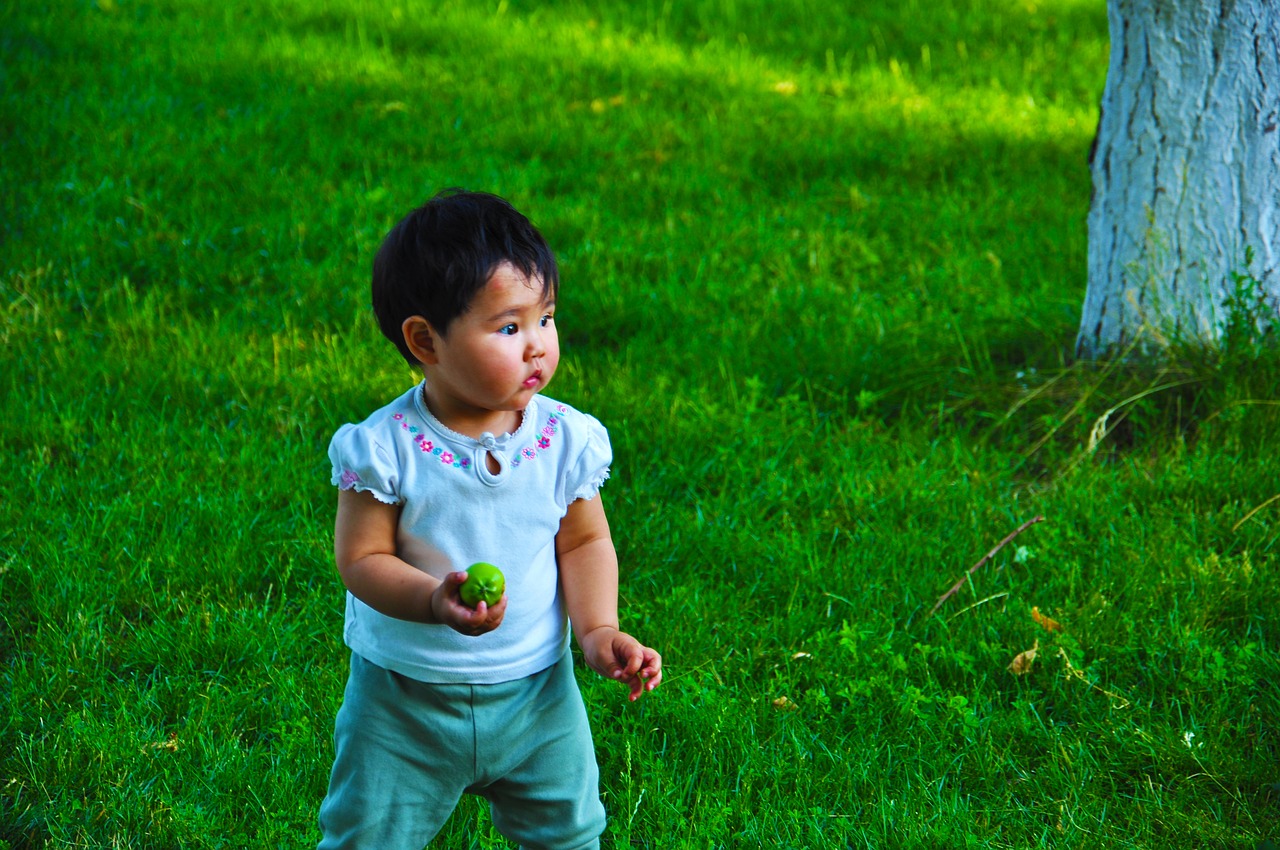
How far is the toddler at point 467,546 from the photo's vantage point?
190cm

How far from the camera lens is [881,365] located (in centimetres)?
450

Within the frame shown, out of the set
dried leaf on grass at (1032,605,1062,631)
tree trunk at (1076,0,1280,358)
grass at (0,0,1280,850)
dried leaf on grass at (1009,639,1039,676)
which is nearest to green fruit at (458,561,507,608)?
grass at (0,0,1280,850)

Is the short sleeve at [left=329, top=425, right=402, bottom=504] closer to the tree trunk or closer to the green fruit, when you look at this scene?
the green fruit

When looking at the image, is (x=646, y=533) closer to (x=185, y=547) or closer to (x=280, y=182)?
(x=185, y=547)

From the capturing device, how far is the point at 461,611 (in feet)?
5.62

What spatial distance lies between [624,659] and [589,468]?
321mm

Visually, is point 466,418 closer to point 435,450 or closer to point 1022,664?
point 435,450

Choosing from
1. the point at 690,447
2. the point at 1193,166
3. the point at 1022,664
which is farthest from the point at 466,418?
the point at 1193,166

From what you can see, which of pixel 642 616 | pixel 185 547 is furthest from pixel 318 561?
pixel 642 616

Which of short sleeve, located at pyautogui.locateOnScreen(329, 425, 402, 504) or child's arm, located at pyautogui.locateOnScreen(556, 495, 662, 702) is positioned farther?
child's arm, located at pyautogui.locateOnScreen(556, 495, 662, 702)

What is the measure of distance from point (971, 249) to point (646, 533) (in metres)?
2.61

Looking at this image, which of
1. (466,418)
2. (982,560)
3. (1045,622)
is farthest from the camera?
(982,560)

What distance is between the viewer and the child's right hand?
1709 mm

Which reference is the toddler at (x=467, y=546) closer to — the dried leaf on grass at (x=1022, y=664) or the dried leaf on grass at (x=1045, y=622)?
the dried leaf on grass at (x=1022, y=664)
